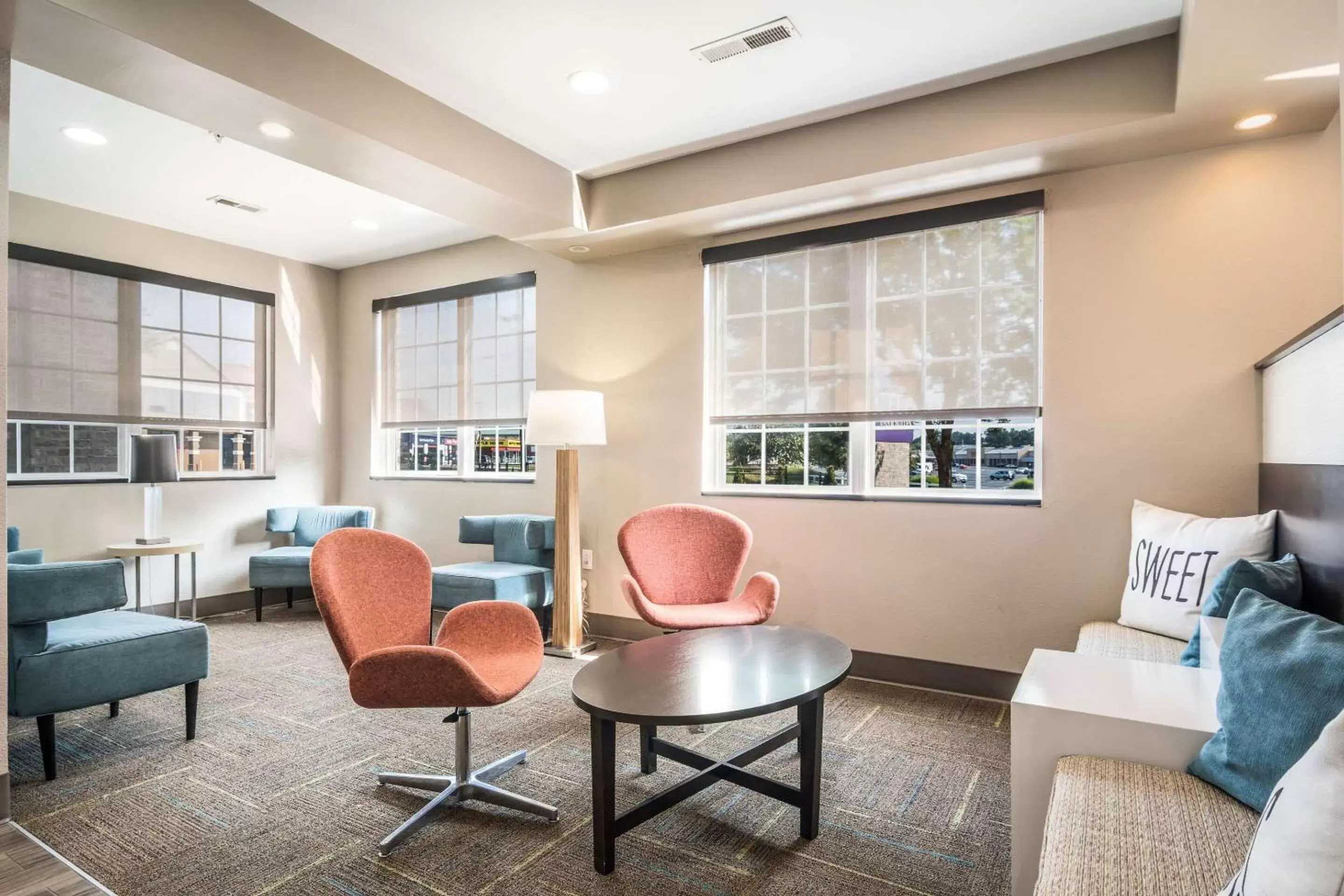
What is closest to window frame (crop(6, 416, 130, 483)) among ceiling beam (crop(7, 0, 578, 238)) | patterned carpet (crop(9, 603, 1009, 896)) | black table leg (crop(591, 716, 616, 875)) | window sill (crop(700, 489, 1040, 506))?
patterned carpet (crop(9, 603, 1009, 896))

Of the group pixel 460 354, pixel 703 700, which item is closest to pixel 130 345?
pixel 460 354

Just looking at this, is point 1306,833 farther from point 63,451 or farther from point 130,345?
point 130,345

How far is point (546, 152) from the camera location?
3.87 metres

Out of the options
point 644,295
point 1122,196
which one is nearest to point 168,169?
point 644,295

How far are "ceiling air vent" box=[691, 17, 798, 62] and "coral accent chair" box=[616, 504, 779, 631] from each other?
6.71ft

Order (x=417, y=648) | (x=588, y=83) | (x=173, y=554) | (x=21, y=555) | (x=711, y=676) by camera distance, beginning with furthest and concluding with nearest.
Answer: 1. (x=173, y=554)
2. (x=21, y=555)
3. (x=588, y=83)
4. (x=711, y=676)
5. (x=417, y=648)

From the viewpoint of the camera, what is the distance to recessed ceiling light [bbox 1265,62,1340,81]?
242cm

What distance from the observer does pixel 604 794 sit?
1.98 m

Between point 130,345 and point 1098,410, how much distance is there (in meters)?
5.83

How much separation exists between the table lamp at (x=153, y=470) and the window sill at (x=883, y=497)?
3393mm

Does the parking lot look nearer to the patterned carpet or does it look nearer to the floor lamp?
the patterned carpet

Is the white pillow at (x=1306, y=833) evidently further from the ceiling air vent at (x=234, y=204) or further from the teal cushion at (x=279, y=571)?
the ceiling air vent at (x=234, y=204)

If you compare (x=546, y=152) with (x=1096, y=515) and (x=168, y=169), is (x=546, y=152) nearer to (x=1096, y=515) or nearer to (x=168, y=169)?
(x=168, y=169)

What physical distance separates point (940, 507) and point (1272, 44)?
2111mm
